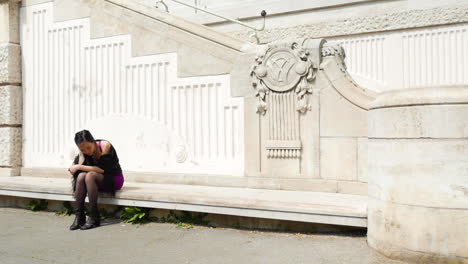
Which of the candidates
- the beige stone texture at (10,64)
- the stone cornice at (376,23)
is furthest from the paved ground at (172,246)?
the stone cornice at (376,23)

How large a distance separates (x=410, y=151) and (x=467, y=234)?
70 cm

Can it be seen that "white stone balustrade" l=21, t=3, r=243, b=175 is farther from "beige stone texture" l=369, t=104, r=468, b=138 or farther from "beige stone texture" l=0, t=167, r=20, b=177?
"beige stone texture" l=369, t=104, r=468, b=138

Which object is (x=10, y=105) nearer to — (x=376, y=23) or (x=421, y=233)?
(x=376, y=23)

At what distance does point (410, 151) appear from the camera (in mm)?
3613

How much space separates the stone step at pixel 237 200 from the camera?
4141 millimetres

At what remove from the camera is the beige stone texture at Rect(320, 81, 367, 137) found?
5.01 metres


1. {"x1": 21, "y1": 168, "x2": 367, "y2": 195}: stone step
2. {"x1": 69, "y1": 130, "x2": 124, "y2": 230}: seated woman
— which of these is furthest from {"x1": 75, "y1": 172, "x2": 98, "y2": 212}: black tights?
{"x1": 21, "y1": 168, "x2": 367, "y2": 195}: stone step

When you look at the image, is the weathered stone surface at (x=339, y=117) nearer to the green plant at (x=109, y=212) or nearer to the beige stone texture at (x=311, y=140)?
the beige stone texture at (x=311, y=140)

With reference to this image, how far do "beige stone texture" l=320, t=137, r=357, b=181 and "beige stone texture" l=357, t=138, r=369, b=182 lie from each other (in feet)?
0.14

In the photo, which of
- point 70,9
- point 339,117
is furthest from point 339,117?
A: point 70,9

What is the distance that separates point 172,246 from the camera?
170 inches

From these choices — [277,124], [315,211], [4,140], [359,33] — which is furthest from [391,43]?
[4,140]

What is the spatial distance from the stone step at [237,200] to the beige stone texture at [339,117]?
673 mm

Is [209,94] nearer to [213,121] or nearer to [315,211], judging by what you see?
[213,121]
